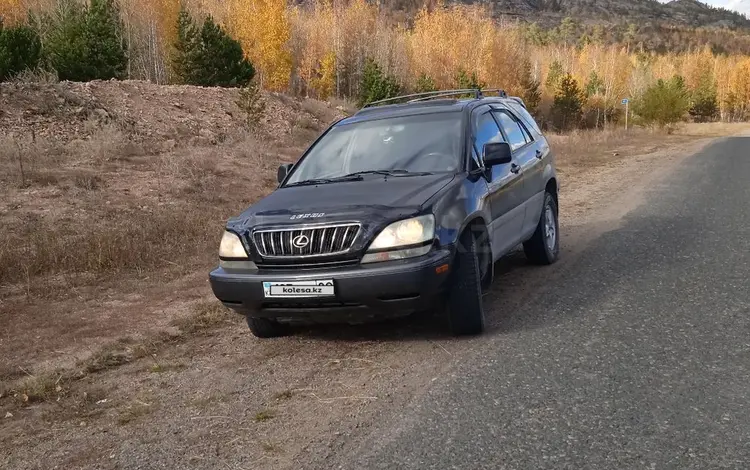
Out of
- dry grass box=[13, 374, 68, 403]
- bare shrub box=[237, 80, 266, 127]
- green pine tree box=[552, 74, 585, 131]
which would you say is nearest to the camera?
dry grass box=[13, 374, 68, 403]

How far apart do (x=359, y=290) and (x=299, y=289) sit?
0.41 metres

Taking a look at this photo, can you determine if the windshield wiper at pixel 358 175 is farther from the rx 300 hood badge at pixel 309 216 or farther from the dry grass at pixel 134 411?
the dry grass at pixel 134 411

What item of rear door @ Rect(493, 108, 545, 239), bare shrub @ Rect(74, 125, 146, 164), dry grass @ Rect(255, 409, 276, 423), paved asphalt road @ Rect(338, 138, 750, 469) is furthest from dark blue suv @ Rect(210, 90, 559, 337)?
bare shrub @ Rect(74, 125, 146, 164)

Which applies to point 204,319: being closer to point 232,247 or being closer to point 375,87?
point 232,247

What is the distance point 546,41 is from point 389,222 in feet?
506

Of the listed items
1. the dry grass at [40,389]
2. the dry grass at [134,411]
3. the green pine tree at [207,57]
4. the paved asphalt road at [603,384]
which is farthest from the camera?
the green pine tree at [207,57]

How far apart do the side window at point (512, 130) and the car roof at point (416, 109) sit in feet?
0.70

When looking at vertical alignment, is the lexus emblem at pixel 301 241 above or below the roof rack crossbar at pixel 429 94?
below

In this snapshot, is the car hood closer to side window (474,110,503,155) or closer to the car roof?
side window (474,110,503,155)

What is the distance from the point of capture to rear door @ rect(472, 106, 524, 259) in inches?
204

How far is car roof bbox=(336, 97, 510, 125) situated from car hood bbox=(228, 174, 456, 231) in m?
0.96

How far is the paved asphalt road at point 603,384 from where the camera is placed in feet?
9.44

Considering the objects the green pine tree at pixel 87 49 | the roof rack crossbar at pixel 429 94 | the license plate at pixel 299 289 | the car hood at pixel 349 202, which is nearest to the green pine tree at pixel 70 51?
the green pine tree at pixel 87 49

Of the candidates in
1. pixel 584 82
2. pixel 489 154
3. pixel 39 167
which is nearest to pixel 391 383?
pixel 489 154
